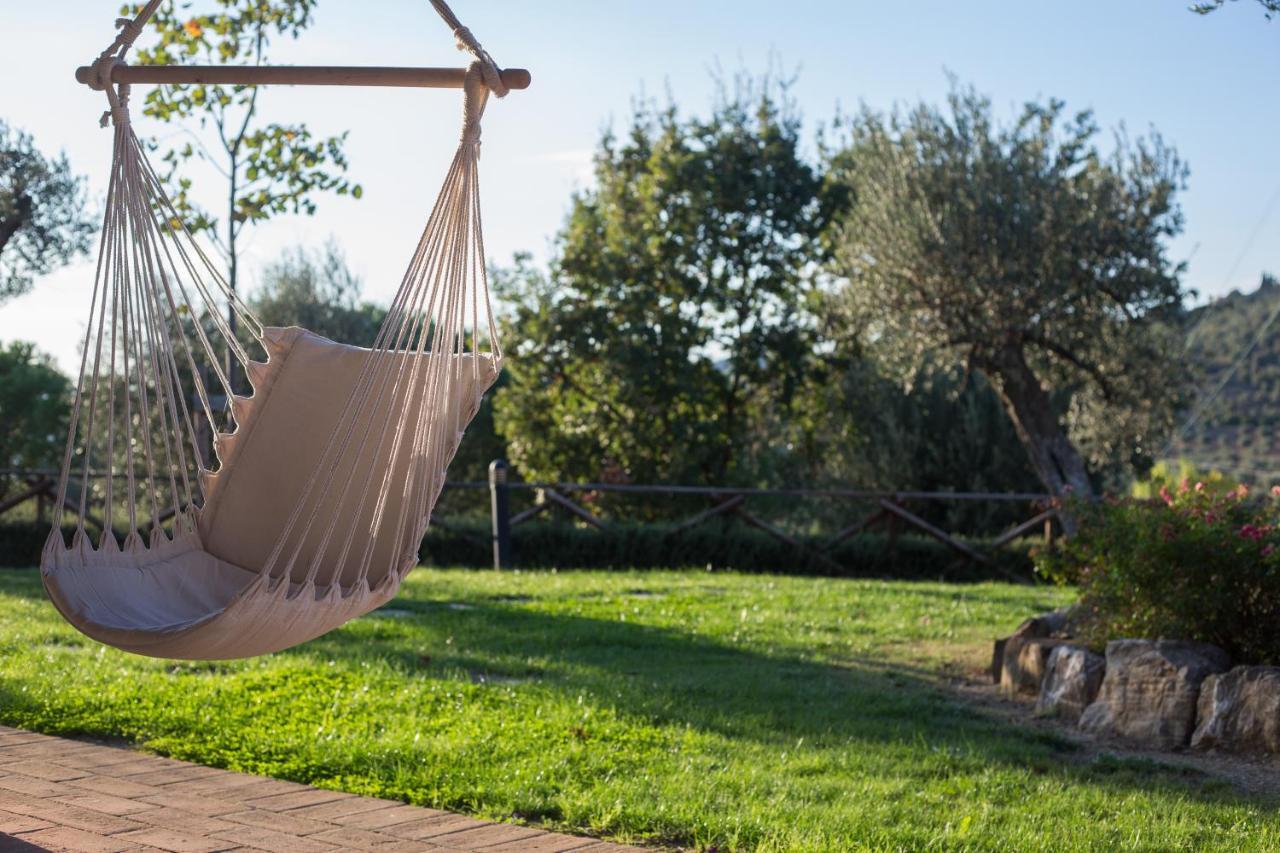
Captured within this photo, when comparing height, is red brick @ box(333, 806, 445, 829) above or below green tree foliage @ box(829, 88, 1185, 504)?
below

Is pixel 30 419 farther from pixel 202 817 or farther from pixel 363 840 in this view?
pixel 363 840

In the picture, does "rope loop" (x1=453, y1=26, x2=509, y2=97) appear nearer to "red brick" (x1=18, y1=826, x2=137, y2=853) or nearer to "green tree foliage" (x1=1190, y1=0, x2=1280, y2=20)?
"red brick" (x1=18, y1=826, x2=137, y2=853)

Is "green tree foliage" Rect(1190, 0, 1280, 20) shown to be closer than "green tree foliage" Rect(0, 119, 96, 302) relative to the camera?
Yes

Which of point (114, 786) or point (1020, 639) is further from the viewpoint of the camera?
point (1020, 639)

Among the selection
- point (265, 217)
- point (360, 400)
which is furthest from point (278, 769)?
point (265, 217)

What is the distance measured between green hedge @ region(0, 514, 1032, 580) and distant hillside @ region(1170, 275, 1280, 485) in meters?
13.6

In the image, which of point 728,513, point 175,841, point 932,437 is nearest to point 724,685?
point 175,841

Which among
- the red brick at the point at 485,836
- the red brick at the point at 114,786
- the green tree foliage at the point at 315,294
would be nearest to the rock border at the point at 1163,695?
the red brick at the point at 485,836

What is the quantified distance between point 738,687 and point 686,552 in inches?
213

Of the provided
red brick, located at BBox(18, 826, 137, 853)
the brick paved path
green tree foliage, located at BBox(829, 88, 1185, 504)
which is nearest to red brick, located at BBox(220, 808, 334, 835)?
the brick paved path

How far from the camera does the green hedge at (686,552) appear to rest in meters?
9.56

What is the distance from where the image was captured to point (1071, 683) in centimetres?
418

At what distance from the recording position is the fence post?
9.13 meters

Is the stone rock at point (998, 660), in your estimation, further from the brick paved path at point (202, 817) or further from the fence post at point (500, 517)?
the fence post at point (500, 517)
